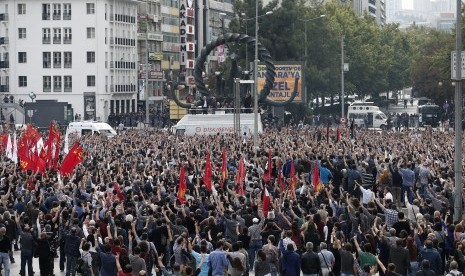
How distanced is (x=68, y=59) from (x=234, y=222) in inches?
3797

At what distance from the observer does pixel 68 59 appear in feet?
406

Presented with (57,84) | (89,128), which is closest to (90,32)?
(57,84)

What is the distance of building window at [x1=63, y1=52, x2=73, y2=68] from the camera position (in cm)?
12362

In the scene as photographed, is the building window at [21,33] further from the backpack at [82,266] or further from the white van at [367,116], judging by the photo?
the backpack at [82,266]

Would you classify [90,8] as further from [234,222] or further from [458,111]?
[234,222]

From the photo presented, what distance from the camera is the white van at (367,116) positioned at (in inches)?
3961

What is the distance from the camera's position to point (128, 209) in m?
28.9

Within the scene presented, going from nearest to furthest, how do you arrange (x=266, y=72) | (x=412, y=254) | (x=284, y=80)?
(x=412, y=254), (x=266, y=72), (x=284, y=80)

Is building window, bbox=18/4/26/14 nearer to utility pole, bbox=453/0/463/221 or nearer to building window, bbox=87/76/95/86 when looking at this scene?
building window, bbox=87/76/95/86

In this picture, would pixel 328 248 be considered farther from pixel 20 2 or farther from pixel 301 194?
pixel 20 2

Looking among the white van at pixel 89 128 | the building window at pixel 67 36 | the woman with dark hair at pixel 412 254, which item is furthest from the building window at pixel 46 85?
the woman with dark hair at pixel 412 254

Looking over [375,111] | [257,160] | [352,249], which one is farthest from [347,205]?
[375,111]

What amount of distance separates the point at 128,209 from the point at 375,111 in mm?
77989

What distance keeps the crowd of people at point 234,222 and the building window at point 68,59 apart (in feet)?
264
